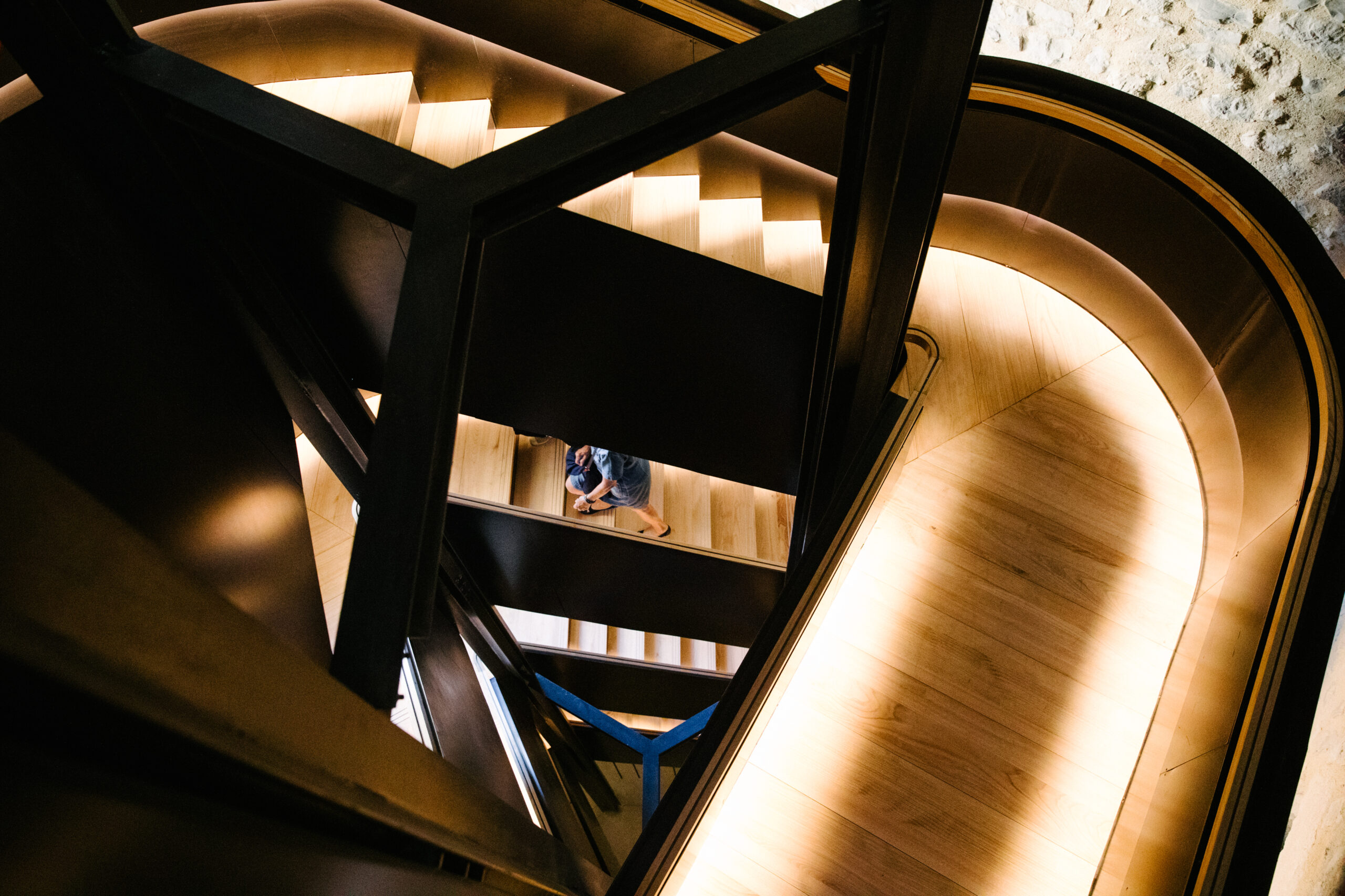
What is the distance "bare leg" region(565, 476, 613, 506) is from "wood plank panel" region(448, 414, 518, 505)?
0.37 m

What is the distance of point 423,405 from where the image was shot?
1062 mm

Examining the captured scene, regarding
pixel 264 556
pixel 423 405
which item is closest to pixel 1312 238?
pixel 423 405

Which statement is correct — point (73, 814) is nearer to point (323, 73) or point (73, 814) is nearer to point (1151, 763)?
point (1151, 763)

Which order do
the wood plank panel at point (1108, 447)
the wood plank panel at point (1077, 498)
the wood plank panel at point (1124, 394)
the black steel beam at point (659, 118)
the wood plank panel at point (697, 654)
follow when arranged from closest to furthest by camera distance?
the black steel beam at point (659, 118)
the wood plank panel at point (1077, 498)
the wood plank panel at point (1108, 447)
the wood plank panel at point (1124, 394)
the wood plank panel at point (697, 654)

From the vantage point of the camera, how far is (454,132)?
2662 millimetres

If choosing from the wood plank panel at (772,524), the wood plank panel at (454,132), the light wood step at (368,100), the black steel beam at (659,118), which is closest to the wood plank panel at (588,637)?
the wood plank panel at (772,524)

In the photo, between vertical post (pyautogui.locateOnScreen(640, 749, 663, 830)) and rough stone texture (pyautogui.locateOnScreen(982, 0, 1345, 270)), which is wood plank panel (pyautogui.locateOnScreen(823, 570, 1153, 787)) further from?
vertical post (pyautogui.locateOnScreen(640, 749, 663, 830))

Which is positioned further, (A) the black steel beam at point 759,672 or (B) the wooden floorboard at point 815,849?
(B) the wooden floorboard at point 815,849

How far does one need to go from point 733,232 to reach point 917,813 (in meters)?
2.17

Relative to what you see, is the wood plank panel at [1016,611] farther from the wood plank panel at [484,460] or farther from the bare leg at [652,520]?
the wood plank panel at [484,460]

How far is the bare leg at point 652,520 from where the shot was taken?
4570 mm

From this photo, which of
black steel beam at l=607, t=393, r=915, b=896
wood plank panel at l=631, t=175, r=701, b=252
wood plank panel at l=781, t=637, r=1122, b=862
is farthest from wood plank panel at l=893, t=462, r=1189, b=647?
wood plank panel at l=631, t=175, r=701, b=252

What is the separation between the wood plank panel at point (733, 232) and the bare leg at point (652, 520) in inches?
76.2

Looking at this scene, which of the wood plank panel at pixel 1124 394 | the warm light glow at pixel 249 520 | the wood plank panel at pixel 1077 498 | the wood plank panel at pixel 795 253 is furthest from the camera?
the wood plank panel at pixel 795 253
